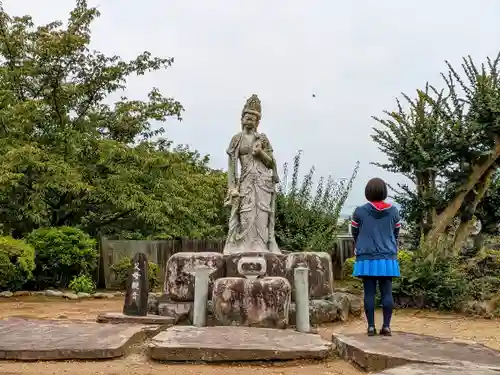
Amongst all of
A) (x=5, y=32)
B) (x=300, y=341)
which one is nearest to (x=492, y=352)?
(x=300, y=341)

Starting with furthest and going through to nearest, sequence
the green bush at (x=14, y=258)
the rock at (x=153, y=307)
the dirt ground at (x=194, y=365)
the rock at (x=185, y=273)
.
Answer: the green bush at (x=14, y=258)
the rock at (x=185, y=273)
the rock at (x=153, y=307)
the dirt ground at (x=194, y=365)

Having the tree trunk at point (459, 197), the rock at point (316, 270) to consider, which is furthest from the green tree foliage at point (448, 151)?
the rock at point (316, 270)

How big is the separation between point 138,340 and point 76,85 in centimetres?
913

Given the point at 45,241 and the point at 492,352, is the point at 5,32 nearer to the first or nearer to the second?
the point at 45,241

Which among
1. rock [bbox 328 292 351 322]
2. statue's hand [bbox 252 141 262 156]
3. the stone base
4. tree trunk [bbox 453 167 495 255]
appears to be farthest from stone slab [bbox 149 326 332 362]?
tree trunk [bbox 453 167 495 255]

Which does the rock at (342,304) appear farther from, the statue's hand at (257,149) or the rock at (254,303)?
the statue's hand at (257,149)

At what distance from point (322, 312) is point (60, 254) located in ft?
21.0

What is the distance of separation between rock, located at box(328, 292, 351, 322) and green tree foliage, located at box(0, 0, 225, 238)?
17.3 ft

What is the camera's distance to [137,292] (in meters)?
6.64

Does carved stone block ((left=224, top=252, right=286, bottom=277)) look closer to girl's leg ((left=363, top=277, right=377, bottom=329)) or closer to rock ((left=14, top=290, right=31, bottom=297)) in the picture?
girl's leg ((left=363, top=277, right=377, bottom=329))

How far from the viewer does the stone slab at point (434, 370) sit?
3527 millimetres

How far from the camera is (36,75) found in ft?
42.3

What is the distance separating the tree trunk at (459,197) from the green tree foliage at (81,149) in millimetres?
5536

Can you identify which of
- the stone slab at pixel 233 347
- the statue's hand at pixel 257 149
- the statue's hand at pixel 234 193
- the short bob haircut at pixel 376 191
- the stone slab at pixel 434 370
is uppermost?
the statue's hand at pixel 257 149
